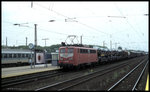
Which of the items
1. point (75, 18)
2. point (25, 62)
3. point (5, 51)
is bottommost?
Result: point (25, 62)

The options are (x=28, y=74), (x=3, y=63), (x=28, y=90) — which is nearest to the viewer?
(x=28, y=90)

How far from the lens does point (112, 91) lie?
31.4 ft

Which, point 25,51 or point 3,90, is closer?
point 3,90

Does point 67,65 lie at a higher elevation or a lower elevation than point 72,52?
lower

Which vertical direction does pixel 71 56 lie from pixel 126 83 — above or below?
above

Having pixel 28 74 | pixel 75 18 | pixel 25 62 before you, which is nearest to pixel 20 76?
pixel 28 74

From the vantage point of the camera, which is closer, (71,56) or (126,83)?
(126,83)

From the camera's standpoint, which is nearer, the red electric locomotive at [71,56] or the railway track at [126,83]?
the railway track at [126,83]

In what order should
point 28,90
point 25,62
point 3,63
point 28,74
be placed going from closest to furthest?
point 28,90
point 28,74
point 3,63
point 25,62

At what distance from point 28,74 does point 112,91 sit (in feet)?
27.4

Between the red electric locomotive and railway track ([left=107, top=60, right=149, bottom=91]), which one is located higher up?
the red electric locomotive

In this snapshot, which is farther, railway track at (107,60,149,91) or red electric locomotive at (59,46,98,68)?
red electric locomotive at (59,46,98,68)

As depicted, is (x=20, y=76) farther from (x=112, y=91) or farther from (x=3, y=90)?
(x=112, y=91)

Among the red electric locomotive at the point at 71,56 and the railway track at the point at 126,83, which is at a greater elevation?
the red electric locomotive at the point at 71,56
